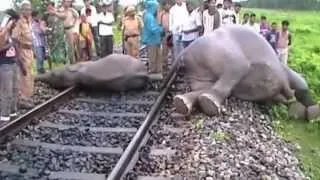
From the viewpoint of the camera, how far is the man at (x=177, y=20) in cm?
1230

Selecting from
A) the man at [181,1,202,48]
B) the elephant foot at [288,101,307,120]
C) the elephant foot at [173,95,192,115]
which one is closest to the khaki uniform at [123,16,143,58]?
the man at [181,1,202,48]

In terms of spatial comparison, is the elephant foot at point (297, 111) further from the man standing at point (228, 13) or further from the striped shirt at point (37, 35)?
the striped shirt at point (37, 35)

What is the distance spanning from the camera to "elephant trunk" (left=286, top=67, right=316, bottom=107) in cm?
947

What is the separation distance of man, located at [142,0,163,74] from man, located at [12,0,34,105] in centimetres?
340

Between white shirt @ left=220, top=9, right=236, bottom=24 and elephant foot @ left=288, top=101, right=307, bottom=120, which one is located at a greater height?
white shirt @ left=220, top=9, right=236, bottom=24

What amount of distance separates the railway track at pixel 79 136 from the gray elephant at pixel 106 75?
0.98ft

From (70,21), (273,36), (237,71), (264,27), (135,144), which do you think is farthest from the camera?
(264,27)

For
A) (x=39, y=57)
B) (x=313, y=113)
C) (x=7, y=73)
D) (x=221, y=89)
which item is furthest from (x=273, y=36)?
(x=7, y=73)

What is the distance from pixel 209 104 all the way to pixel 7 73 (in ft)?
9.29

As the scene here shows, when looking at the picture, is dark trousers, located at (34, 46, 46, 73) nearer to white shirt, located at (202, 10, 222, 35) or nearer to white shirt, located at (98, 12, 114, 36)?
white shirt, located at (98, 12, 114, 36)

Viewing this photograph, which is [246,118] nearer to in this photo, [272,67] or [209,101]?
[209,101]

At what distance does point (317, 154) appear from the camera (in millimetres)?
7598

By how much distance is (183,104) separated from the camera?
26.0 ft

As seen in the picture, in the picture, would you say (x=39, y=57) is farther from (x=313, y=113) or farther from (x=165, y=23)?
(x=313, y=113)
